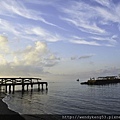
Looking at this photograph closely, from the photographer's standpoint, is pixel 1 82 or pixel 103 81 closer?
pixel 1 82

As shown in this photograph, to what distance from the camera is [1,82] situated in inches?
2414

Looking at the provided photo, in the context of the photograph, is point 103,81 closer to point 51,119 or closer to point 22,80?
point 22,80

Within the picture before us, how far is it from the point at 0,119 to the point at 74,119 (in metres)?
8.63

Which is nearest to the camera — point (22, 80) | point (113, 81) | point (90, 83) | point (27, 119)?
point (27, 119)

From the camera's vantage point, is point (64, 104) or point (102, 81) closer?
point (64, 104)

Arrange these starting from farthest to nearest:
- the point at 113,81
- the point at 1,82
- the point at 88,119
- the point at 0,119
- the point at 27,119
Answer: the point at 113,81 < the point at 1,82 < the point at 88,119 < the point at 27,119 < the point at 0,119

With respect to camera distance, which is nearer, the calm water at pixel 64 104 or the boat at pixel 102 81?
the calm water at pixel 64 104

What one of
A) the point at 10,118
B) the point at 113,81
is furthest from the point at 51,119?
the point at 113,81

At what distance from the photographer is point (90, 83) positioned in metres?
127

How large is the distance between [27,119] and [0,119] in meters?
3.26

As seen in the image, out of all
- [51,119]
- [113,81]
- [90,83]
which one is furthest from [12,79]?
[113,81]

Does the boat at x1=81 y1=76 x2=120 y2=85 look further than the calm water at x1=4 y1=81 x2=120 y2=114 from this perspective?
Yes

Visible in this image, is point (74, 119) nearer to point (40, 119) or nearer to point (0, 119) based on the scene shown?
point (40, 119)

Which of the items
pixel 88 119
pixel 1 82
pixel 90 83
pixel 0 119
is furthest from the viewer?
pixel 90 83
